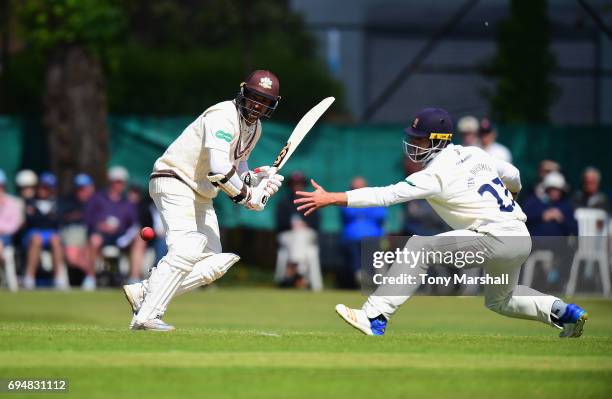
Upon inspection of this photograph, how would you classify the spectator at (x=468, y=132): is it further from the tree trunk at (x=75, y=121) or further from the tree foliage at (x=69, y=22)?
the tree foliage at (x=69, y=22)

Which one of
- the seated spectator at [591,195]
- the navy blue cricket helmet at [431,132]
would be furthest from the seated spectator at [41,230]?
the navy blue cricket helmet at [431,132]

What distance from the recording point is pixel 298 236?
59.5 feet

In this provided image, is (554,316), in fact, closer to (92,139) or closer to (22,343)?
(22,343)

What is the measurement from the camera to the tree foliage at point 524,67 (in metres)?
20.7

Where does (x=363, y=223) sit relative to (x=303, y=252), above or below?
above

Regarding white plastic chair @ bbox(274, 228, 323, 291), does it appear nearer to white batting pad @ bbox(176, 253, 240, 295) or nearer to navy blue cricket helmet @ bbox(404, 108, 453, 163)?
white batting pad @ bbox(176, 253, 240, 295)

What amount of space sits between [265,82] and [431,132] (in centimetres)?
133

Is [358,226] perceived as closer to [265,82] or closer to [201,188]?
[201,188]

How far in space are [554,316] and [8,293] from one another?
394 inches

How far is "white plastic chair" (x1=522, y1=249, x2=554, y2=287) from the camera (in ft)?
55.6

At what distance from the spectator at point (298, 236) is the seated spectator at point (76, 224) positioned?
2.93 metres

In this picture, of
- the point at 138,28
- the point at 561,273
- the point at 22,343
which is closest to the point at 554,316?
the point at 22,343

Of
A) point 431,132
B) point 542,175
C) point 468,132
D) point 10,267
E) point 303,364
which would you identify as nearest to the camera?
point 303,364

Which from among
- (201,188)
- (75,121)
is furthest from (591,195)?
(201,188)
